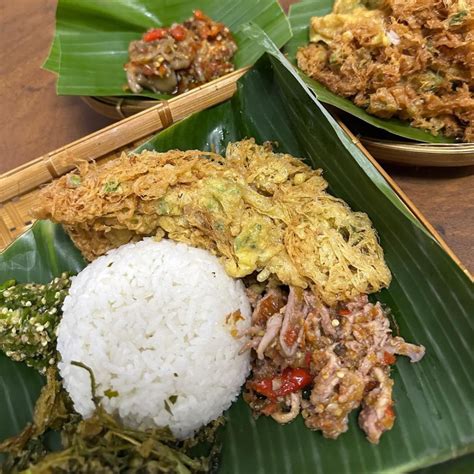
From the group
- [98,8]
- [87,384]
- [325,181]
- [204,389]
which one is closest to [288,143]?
[325,181]

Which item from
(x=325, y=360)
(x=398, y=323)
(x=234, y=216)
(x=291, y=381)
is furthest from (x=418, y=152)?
(x=291, y=381)

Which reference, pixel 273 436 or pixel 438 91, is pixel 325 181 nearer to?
pixel 438 91

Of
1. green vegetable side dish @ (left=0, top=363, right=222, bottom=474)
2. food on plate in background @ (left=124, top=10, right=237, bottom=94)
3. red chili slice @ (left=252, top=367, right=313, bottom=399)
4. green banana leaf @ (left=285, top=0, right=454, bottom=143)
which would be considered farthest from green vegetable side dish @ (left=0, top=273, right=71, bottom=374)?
green banana leaf @ (left=285, top=0, right=454, bottom=143)

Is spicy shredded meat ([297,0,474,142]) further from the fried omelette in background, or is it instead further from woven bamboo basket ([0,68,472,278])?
the fried omelette in background

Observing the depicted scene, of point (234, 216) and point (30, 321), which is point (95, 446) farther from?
point (234, 216)

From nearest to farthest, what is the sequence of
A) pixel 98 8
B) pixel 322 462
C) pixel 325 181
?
pixel 322 462 → pixel 325 181 → pixel 98 8

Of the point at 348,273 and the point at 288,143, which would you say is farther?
the point at 288,143
